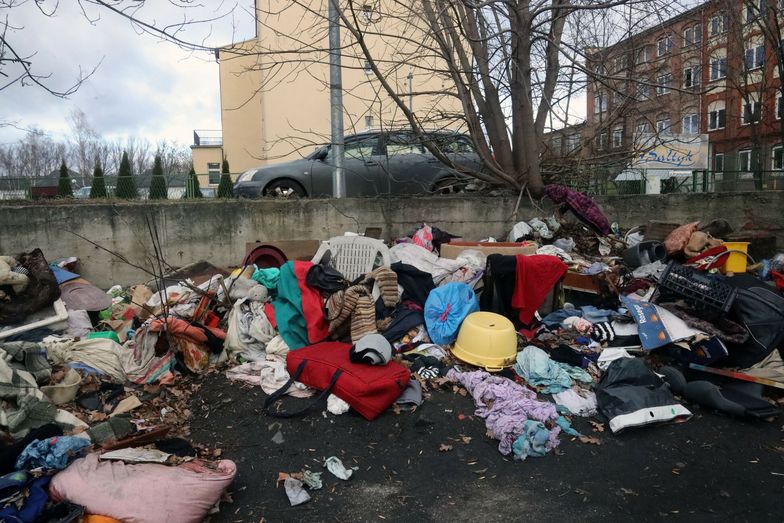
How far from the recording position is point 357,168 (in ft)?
26.0

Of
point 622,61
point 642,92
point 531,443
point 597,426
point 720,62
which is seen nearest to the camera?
point 531,443

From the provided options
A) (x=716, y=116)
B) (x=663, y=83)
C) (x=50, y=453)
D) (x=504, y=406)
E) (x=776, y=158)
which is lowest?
(x=504, y=406)

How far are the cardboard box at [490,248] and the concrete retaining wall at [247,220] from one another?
103 centimetres

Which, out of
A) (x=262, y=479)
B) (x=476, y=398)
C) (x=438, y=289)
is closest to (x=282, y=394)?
(x=262, y=479)

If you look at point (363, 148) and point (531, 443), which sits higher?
point (363, 148)

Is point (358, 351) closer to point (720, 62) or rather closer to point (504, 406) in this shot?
point (504, 406)

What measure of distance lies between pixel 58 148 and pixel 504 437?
94.2 feet

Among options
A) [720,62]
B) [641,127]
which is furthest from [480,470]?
[720,62]

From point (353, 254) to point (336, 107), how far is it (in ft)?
8.33

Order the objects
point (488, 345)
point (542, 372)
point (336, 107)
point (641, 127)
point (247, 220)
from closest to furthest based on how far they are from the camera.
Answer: point (542, 372) < point (488, 345) < point (247, 220) < point (336, 107) < point (641, 127)

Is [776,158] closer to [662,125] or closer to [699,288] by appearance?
[662,125]

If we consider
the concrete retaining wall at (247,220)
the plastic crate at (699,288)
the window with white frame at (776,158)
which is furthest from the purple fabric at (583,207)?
the window with white frame at (776,158)

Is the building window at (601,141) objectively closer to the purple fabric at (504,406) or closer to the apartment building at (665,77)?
the apartment building at (665,77)

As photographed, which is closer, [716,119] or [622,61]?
[622,61]
